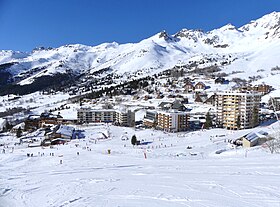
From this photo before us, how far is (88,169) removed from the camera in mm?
13078

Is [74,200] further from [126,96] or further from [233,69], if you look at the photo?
[233,69]

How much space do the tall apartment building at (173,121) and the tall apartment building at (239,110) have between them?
334 centimetres

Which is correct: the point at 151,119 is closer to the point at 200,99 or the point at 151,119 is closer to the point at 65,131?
the point at 65,131

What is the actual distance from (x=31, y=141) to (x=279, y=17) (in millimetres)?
205326

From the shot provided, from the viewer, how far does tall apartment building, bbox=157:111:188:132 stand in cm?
2994

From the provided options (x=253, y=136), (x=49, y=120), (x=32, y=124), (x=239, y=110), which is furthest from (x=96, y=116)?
(x=253, y=136)

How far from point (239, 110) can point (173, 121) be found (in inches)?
243

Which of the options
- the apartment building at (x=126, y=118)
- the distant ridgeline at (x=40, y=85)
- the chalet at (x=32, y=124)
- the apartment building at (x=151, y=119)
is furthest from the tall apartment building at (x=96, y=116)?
the distant ridgeline at (x=40, y=85)

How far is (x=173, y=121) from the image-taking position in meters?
30.0

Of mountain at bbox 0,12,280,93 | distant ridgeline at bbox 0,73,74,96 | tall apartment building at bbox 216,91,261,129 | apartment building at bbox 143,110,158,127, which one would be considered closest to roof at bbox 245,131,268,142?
tall apartment building at bbox 216,91,261,129

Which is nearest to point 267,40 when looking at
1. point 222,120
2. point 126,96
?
point 126,96

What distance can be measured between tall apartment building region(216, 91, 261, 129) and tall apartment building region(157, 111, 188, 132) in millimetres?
3336

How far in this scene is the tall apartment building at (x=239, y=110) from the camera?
29188 mm

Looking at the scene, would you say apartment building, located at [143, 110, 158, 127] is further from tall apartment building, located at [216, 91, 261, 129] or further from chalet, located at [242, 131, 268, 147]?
chalet, located at [242, 131, 268, 147]
